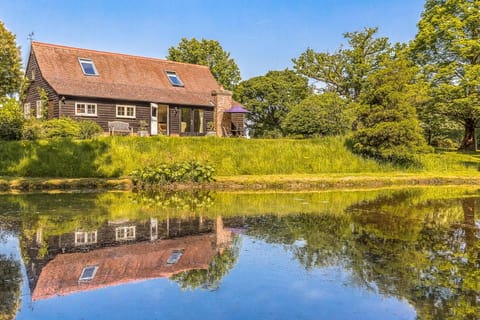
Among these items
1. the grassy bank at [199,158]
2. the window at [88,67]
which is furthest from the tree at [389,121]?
the window at [88,67]

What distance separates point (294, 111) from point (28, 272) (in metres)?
23.6

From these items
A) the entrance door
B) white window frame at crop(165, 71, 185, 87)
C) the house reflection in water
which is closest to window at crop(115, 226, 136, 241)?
the house reflection in water

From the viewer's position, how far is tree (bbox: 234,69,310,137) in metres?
40.8

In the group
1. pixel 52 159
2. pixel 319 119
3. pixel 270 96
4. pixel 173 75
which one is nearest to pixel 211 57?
pixel 270 96

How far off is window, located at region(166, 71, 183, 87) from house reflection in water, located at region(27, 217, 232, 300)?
21740 millimetres

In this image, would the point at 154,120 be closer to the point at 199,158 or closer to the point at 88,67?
the point at 88,67

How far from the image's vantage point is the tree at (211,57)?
150 ft

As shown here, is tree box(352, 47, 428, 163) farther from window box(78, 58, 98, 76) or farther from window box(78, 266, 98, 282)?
window box(78, 266, 98, 282)

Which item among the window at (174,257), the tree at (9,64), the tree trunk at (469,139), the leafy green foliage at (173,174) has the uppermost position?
the tree at (9,64)

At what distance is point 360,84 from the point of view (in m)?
41.2

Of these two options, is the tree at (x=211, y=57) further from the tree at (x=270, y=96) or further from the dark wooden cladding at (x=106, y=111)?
the dark wooden cladding at (x=106, y=111)

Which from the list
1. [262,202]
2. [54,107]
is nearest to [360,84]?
[54,107]

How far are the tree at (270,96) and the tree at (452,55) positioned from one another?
472 inches

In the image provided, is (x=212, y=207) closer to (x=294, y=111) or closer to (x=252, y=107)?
(x=294, y=111)
